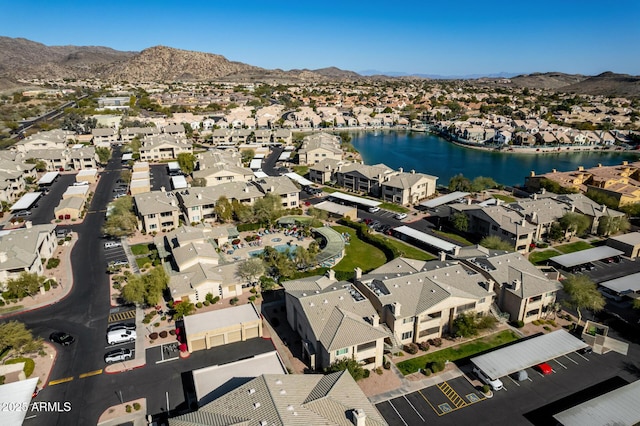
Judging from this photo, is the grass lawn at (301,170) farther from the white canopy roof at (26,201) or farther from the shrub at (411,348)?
the shrub at (411,348)

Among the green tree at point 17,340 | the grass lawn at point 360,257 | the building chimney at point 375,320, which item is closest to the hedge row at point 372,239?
the grass lawn at point 360,257

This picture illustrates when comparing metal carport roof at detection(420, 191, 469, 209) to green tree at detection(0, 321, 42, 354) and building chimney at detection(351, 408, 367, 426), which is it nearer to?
building chimney at detection(351, 408, 367, 426)

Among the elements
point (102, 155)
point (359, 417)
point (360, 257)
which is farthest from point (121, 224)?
point (102, 155)

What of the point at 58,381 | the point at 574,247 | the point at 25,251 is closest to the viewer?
the point at 58,381

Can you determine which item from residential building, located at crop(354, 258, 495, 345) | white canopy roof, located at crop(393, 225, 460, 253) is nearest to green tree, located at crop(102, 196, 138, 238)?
residential building, located at crop(354, 258, 495, 345)

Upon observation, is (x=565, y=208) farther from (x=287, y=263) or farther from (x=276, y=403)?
(x=276, y=403)

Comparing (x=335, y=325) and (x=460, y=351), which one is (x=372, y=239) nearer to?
(x=460, y=351)
